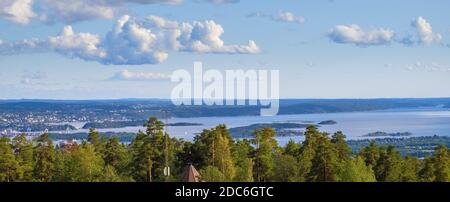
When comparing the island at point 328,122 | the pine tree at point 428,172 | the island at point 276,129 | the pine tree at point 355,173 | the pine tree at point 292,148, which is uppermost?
the island at point 328,122

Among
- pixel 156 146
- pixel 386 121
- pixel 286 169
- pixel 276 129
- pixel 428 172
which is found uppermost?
pixel 386 121

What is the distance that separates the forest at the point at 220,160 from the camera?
756 inches

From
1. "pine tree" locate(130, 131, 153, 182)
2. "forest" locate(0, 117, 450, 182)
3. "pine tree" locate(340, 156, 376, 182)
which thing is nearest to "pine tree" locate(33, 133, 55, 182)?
"forest" locate(0, 117, 450, 182)

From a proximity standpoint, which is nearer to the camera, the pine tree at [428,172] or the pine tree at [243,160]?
the pine tree at [243,160]

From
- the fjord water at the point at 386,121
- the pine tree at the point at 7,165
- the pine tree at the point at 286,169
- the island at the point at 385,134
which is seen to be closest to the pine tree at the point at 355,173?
the pine tree at the point at 286,169

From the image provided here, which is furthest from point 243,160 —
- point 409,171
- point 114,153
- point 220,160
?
point 409,171

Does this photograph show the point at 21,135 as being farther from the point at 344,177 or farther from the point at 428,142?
the point at 428,142

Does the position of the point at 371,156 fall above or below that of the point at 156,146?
below

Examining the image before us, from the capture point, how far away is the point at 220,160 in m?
19.3

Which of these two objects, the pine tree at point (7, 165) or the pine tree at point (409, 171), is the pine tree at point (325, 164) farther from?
the pine tree at point (7, 165)

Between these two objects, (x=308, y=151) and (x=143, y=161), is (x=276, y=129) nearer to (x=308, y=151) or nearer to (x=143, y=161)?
(x=308, y=151)

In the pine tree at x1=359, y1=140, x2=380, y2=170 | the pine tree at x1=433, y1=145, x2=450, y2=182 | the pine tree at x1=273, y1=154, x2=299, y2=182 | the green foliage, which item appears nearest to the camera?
the green foliage

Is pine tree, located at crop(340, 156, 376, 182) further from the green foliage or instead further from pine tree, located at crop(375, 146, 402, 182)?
the green foliage

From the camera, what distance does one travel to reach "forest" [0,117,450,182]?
1920 centimetres
